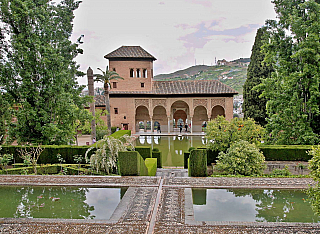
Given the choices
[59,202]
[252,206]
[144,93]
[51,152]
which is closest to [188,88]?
[144,93]

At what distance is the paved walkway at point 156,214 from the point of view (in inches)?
170

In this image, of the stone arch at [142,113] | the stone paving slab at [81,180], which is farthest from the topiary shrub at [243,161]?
the stone arch at [142,113]

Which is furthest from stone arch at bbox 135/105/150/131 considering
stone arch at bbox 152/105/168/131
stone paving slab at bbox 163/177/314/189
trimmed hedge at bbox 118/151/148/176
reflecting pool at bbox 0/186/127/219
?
reflecting pool at bbox 0/186/127/219

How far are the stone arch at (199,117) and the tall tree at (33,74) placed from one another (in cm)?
1751

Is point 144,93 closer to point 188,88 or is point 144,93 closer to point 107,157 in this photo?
point 188,88

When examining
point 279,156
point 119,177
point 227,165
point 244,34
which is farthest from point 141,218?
point 244,34

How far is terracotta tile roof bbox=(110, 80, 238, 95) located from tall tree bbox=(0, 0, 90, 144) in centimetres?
1337

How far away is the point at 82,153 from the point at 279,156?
781 centimetres

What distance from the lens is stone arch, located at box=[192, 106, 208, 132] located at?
27.4m

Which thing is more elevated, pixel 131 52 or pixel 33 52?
pixel 131 52

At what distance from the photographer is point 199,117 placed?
90.2 ft

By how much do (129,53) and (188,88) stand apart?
6649 millimetres

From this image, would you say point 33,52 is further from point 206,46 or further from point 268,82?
point 206,46

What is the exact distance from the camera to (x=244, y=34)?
30703mm
